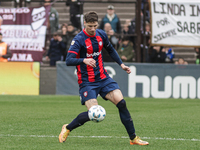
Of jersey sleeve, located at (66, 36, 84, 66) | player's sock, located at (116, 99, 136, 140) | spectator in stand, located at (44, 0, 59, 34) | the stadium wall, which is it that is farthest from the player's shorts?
spectator in stand, located at (44, 0, 59, 34)

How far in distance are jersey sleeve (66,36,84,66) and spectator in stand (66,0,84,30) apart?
391 inches

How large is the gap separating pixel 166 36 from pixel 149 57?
3.37 feet

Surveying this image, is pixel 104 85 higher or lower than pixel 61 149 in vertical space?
higher

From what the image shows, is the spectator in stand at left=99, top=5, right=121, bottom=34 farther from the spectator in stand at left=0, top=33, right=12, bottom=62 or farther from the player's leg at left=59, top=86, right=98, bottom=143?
the player's leg at left=59, top=86, right=98, bottom=143

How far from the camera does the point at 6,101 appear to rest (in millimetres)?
13305

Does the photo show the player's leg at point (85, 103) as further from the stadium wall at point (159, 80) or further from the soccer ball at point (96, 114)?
the stadium wall at point (159, 80)

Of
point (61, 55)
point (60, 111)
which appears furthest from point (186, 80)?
point (60, 111)

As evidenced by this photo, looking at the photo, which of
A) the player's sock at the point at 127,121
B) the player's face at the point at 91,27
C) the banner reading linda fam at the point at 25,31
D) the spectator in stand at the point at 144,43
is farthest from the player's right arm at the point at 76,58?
the banner reading linda fam at the point at 25,31

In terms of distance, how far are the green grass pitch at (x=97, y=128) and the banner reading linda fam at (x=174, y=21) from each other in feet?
12.0

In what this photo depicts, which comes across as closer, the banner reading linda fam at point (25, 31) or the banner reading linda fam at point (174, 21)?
the banner reading linda fam at point (174, 21)

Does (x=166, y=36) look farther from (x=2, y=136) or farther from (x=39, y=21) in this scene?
(x=2, y=136)

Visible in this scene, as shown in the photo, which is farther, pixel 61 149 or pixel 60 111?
pixel 60 111

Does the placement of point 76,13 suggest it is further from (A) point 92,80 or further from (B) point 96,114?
(B) point 96,114

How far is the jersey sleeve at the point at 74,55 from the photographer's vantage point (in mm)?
5906
